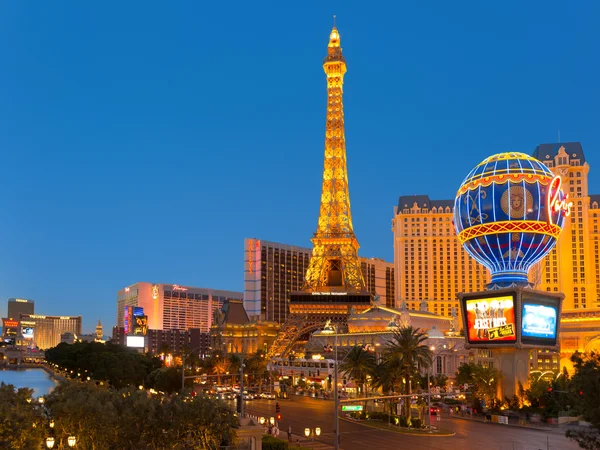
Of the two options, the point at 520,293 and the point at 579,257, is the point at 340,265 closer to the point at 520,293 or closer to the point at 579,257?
the point at 579,257

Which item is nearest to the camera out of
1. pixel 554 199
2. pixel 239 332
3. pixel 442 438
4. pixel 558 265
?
pixel 442 438

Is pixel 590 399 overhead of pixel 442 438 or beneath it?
overhead

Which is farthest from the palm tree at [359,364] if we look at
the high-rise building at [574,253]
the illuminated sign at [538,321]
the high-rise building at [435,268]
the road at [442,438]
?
the high-rise building at [435,268]

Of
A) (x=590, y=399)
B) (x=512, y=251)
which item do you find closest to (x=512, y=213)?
(x=512, y=251)

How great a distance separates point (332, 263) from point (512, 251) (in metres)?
78.9

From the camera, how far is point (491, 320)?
258 feet

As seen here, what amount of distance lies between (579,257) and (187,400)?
487ft

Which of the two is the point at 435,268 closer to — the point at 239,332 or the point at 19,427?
the point at 239,332

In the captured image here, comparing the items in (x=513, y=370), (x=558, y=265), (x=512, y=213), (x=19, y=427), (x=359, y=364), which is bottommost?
(x=513, y=370)

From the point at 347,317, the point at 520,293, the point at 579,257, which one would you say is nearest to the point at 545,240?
the point at 520,293

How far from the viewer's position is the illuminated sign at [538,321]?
3017 inches

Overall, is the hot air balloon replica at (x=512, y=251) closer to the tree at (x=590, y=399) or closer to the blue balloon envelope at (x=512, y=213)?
the blue balloon envelope at (x=512, y=213)

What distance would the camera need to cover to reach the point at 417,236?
19950 cm

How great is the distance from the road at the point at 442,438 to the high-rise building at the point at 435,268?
120m
